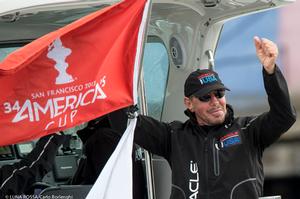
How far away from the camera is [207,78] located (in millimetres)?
3514

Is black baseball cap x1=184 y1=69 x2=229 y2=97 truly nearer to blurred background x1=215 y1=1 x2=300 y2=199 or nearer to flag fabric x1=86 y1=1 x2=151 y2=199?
flag fabric x1=86 y1=1 x2=151 y2=199

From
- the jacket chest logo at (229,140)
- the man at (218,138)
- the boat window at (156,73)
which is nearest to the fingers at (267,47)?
the man at (218,138)

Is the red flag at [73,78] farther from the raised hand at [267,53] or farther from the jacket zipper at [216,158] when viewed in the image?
the raised hand at [267,53]

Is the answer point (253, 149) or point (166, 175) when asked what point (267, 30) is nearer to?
point (166, 175)

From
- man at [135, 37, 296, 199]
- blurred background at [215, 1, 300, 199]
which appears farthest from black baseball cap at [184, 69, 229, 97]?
blurred background at [215, 1, 300, 199]

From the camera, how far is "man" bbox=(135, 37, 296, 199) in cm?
321

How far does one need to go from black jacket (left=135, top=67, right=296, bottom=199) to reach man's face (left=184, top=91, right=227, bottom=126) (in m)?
0.04

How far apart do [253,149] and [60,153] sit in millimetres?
1973

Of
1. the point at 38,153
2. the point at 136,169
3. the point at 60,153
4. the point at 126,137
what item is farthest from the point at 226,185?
the point at 60,153

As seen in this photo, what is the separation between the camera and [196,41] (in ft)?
13.8

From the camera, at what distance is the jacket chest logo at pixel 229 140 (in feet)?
10.9

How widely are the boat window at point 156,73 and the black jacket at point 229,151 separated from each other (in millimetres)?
972

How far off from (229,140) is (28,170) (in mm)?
A: 1198

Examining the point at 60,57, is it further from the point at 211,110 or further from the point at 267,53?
the point at 267,53
